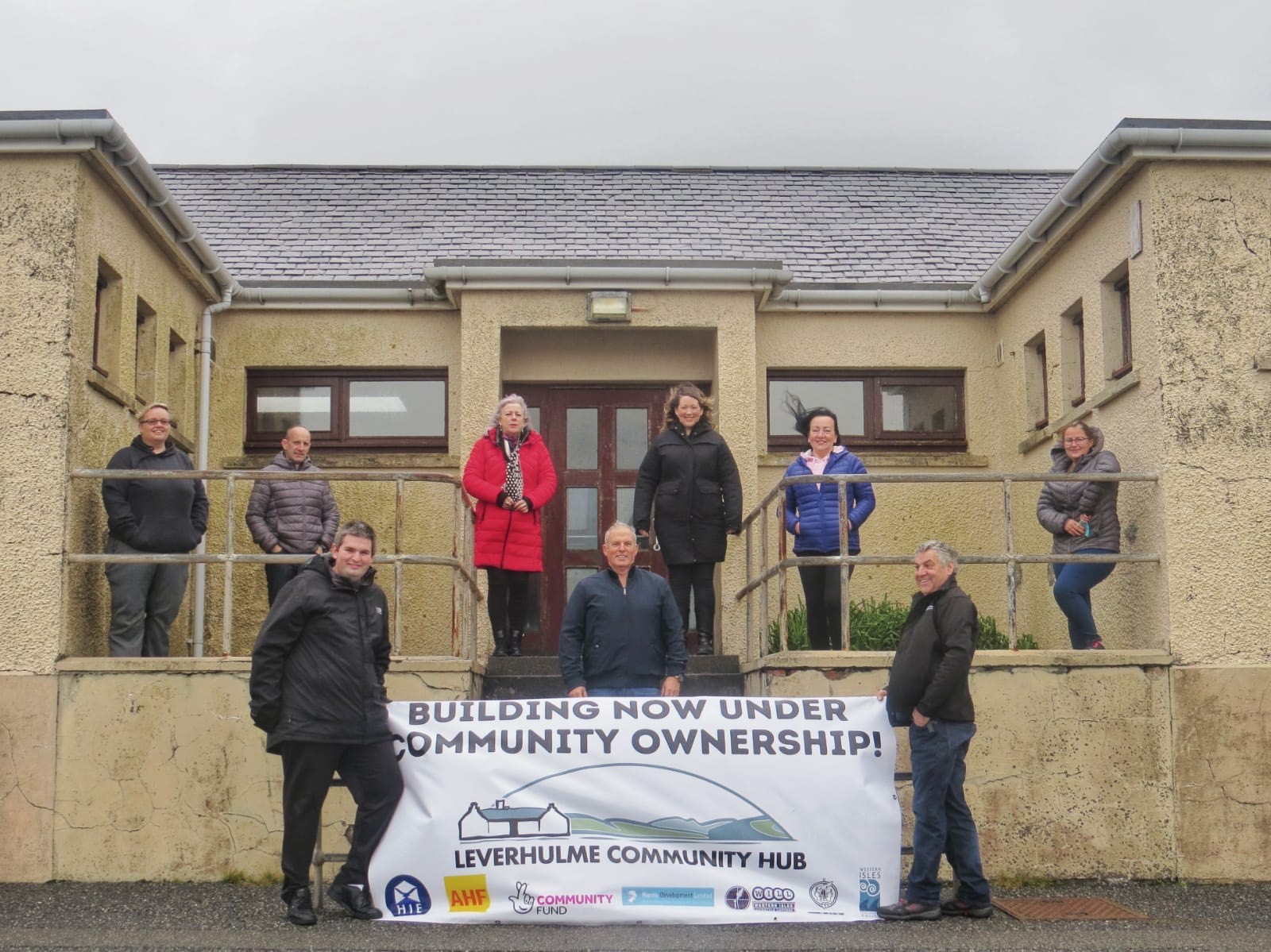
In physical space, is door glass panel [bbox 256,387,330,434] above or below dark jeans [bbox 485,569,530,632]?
above

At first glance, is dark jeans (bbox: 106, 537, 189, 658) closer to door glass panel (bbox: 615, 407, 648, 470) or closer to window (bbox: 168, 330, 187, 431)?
window (bbox: 168, 330, 187, 431)

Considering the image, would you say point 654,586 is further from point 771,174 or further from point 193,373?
point 771,174

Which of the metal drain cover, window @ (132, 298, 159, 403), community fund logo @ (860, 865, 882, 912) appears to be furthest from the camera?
window @ (132, 298, 159, 403)

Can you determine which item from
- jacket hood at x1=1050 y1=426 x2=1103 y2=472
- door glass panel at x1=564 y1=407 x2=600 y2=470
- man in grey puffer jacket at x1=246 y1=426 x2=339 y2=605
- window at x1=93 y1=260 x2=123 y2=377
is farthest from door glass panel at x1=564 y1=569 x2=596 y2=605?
jacket hood at x1=1050 y1=426 x2=1103 y2=472

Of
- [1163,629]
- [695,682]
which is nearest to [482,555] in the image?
[695,682]

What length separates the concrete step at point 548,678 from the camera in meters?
9.12

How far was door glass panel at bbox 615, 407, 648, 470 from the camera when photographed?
11.8 meters

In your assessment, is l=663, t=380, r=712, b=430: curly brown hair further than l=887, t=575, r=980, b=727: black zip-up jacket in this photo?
Yes

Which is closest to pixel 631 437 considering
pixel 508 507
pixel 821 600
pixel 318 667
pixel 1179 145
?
pixel 508 507

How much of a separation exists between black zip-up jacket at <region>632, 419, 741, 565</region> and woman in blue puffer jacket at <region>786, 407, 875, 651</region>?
16.5 inches

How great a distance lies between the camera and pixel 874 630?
9.79m

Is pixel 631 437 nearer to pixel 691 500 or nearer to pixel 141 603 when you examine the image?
pixel 691 500

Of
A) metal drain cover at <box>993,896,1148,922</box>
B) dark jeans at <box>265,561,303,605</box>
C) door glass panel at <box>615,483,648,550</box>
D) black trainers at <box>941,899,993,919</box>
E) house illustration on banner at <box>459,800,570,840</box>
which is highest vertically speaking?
door glass panel at <box>615,483,648,550</box>

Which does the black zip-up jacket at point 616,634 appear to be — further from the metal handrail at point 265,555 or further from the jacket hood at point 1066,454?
the jacket hood at point 1066,454
